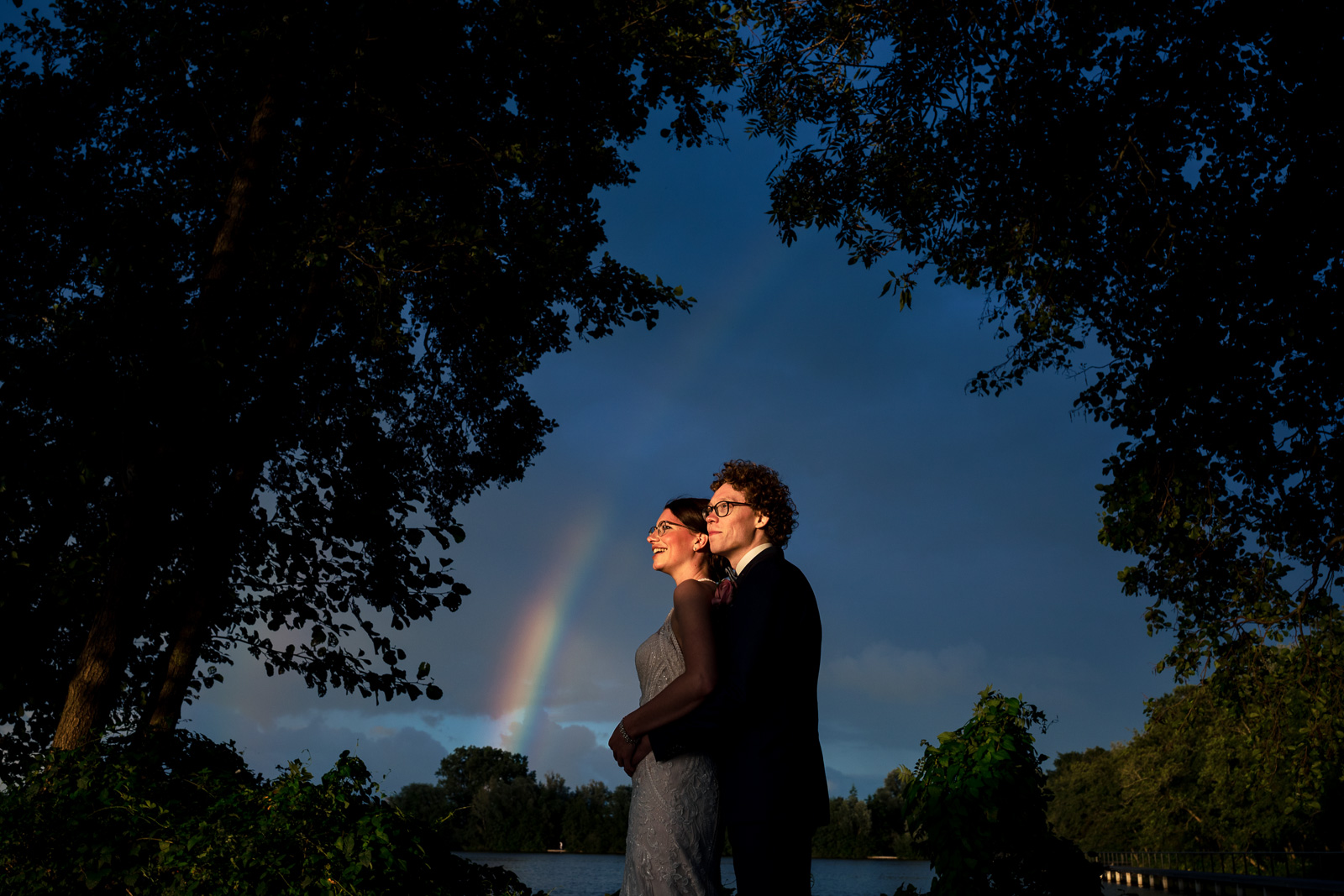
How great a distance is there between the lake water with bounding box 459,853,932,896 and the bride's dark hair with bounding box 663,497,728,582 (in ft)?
140

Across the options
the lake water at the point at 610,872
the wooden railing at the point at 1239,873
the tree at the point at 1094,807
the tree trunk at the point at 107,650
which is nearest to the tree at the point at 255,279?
the tree trunk at the point at 107,650

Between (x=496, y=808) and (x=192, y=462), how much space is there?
87.7 meters

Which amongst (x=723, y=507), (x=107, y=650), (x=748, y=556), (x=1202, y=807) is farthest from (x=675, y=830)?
(x=1202, y=807)

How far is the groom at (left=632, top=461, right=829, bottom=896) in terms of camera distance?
3.24 metres

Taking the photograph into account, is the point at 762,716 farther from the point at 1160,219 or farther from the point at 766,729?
the point at 1160,219

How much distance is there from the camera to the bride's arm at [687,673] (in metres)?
3.33

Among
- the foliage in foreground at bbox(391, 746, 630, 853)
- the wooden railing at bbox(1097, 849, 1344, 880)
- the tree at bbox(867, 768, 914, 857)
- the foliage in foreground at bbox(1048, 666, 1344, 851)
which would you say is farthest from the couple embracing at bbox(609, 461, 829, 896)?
the tree at bbox(867, 768, 914, 857)

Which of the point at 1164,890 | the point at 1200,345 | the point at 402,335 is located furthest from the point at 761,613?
the point at 1164,890

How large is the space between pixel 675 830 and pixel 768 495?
4.37 feet

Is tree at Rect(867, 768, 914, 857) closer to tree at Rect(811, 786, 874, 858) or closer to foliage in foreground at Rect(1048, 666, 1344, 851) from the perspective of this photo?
tree at Rect(811, 786, 874, 858)

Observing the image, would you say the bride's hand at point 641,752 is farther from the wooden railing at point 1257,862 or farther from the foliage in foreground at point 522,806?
the foliage in foreground at point 522,806

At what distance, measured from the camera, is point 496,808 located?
3492 inches

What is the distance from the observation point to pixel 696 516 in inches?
153

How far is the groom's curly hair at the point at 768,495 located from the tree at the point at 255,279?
6.06m
